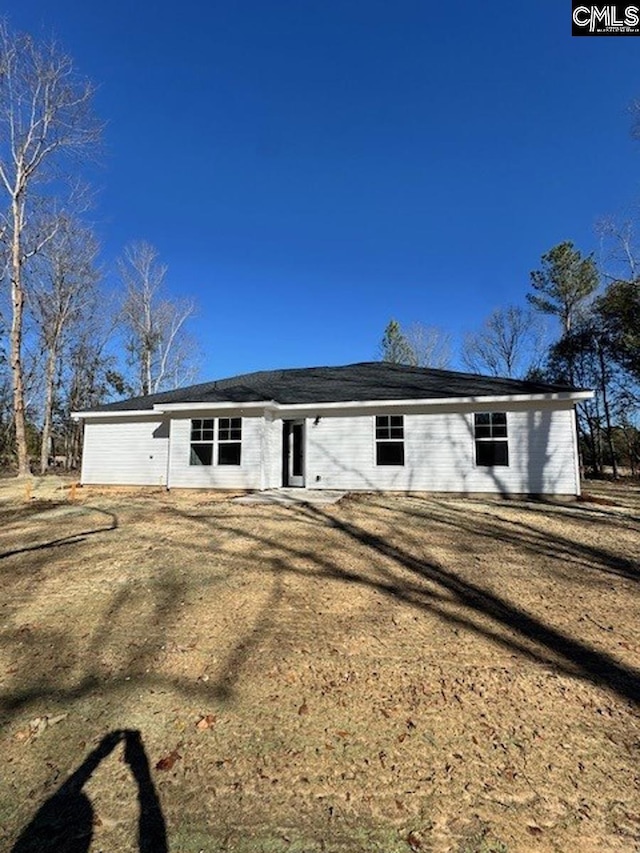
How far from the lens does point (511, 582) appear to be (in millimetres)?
5047

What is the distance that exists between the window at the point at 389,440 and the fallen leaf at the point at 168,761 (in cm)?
1040

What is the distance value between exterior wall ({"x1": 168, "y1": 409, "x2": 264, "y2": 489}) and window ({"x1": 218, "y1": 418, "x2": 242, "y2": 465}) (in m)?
0.13

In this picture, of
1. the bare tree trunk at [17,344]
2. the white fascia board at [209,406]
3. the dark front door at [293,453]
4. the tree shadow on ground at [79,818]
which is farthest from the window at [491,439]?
the bare tree trunk at [17,344]

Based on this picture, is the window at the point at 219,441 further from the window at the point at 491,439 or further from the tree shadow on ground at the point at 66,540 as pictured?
the window at the point at 491,439

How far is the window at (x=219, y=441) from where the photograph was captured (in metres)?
12.7

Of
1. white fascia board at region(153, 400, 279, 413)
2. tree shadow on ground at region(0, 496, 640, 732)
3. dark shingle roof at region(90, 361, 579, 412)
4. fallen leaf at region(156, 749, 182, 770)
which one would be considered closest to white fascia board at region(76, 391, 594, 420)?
white fascia board at region(153, 400, 279, 413)

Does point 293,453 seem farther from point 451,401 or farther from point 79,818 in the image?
point 79,818

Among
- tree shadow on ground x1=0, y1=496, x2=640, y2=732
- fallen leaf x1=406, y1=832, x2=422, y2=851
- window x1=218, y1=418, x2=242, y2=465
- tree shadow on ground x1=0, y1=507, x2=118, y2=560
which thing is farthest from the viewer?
window x1=218, y1=418, x2=242, y2=465

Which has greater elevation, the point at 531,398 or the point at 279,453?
the point at 531,398

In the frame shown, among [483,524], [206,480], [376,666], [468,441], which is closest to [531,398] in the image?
[468,441]

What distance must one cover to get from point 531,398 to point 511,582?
7.39 metres

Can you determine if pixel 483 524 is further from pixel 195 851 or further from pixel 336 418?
pixel 195 851

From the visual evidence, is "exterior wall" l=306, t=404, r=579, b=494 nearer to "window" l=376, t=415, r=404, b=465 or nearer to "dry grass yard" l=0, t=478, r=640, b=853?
"window" l=376, t=415, r=404, b=465

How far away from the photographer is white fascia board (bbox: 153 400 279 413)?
12.3m
